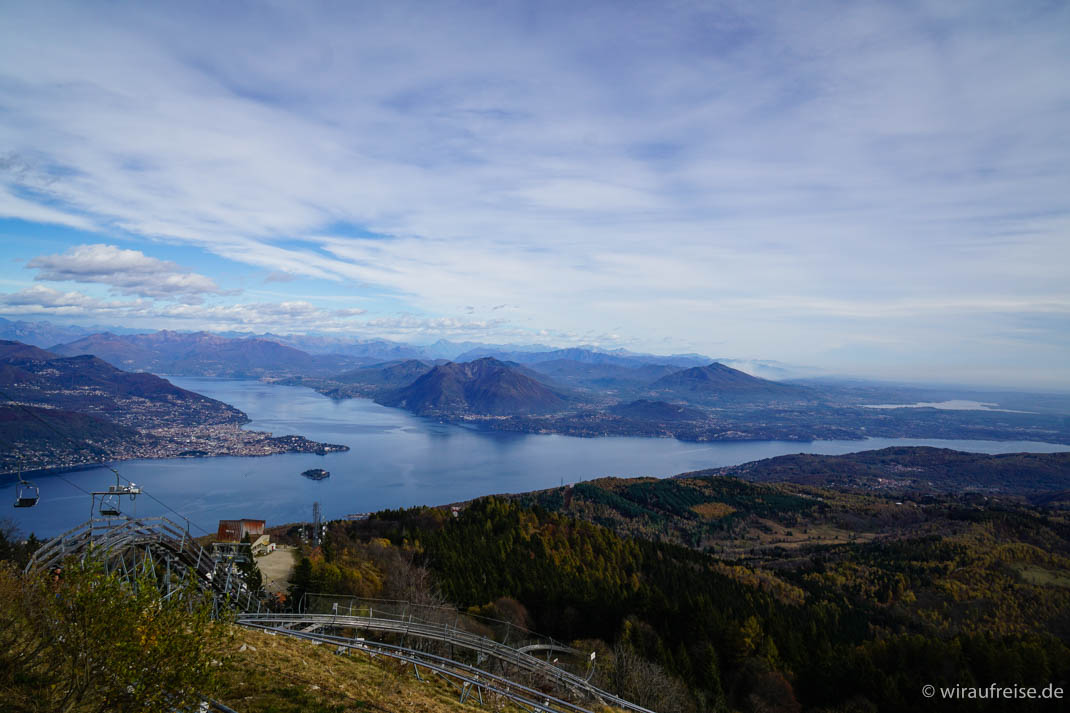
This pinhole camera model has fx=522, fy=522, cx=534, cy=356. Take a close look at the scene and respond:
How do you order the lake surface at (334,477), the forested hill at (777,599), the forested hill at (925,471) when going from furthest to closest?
the forested hill at (925,471), the lake surface at (334,477), the forested hill at (777,599)

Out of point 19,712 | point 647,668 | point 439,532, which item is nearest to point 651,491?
point 439,532

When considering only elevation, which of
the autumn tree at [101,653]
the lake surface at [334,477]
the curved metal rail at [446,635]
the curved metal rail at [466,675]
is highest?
the autumn tree at [101,653]

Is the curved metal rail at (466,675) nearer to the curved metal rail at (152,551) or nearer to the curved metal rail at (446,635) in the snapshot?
the curved metal rail at (446,635)

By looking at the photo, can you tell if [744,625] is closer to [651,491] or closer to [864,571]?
[864,571]

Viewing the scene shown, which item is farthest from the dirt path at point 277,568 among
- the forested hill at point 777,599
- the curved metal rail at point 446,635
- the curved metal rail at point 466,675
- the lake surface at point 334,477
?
the lake surface at point 334,477

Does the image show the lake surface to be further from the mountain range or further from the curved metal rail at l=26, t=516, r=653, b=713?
the curved metal rail at l=26, t=516, r=653, b=713

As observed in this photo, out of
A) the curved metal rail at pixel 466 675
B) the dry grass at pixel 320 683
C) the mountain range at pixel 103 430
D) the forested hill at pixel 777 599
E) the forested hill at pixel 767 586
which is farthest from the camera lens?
the mountain range at pixel 103 430

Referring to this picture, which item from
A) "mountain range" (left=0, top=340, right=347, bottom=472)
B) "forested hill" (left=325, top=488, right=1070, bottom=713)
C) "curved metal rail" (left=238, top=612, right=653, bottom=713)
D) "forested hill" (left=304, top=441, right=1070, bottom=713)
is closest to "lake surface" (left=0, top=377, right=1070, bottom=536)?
"mountain range" (left=0, top=340, right=347, bottom=472)

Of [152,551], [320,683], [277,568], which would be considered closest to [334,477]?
[277,568]

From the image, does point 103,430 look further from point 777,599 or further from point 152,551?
point 777,599
